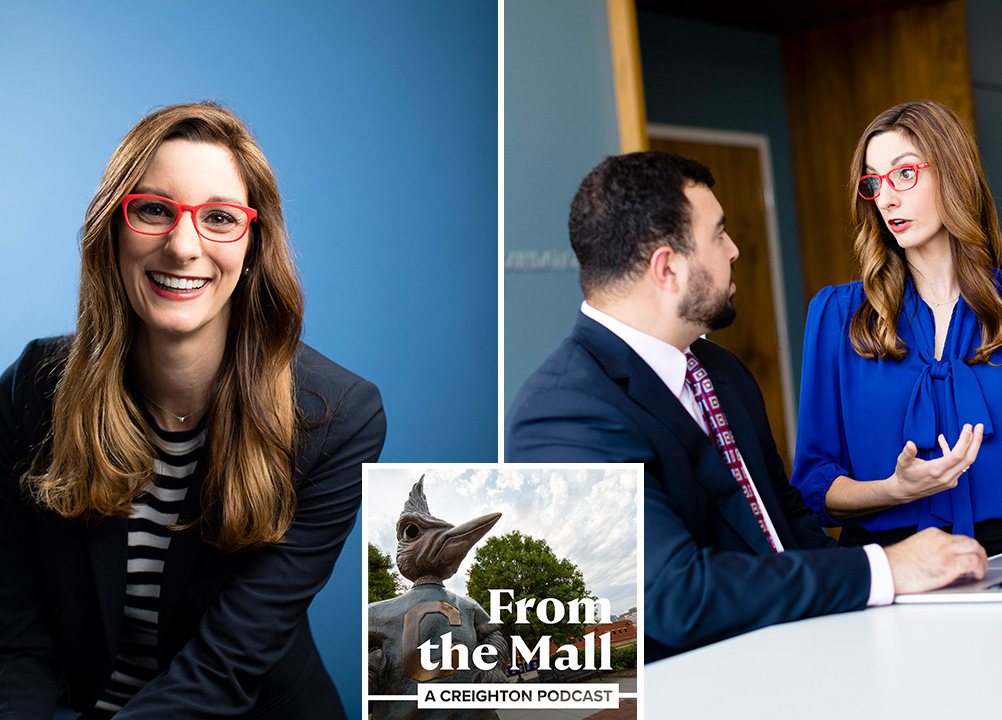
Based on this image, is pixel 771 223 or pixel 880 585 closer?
pixel 880 585

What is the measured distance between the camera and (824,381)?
5.39 ft

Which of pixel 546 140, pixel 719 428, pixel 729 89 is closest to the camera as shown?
pixel 719 428

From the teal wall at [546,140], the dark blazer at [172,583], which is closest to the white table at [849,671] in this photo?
the dark blazer at [172,583]

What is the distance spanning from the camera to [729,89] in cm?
429

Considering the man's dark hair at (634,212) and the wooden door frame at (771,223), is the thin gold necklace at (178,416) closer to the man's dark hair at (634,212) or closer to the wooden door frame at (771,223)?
the man's dark hair at (634,212)

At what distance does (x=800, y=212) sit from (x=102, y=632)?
3909 mm

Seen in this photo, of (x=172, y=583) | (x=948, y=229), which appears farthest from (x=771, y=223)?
(x=172, y=583)

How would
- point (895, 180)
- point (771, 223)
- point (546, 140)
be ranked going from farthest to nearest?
point (771, 223), point (546, 140), point (895, 180)

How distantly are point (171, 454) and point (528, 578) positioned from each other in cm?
57

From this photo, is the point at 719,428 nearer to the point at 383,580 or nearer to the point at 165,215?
the point at 383,580

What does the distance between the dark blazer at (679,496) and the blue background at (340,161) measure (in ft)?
1.53

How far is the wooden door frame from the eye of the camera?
4148 millimetres

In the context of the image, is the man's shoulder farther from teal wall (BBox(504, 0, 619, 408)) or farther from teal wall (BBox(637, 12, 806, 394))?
teal wall (BBox(637, 12, 806, 394))

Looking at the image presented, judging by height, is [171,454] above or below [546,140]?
below
